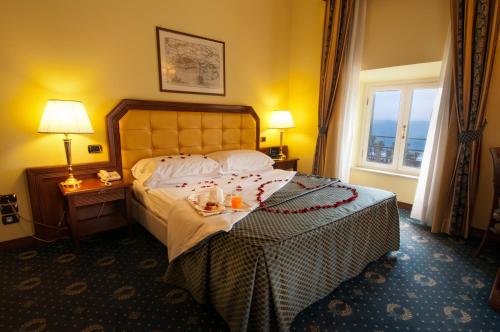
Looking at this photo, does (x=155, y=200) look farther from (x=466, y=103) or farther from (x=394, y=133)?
(x=394, y=133)

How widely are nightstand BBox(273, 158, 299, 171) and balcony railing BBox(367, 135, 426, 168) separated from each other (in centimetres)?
122

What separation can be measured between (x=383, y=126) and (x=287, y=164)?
159 centimetres

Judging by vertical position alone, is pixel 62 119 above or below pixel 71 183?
above

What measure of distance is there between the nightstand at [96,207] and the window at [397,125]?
356cm

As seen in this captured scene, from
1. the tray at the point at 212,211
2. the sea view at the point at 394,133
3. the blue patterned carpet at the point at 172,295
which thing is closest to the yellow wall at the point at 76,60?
the blue patterned carpet at the point at 172,295

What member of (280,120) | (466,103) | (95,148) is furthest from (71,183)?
(466,103)

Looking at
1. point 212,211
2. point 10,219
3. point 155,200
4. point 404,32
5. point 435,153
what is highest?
point 404,32

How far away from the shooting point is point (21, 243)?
2416 mm

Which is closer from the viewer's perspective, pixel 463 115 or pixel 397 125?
pixel 463 115

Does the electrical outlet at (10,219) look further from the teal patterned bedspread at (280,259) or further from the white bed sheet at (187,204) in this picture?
the teal patterned bedspread at (280,259)

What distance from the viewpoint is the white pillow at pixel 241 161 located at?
308 centimetres

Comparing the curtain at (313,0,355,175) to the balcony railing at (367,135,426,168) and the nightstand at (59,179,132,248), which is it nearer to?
the balcony railing at (367,135,426,168)

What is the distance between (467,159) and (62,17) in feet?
13.6

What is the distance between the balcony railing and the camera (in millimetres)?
3688
